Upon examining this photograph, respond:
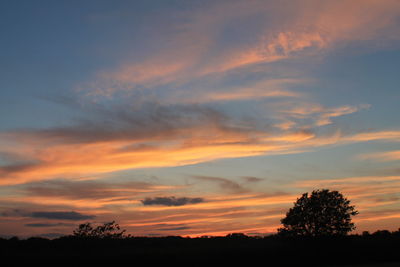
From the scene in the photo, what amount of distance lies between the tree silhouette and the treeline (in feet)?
8.13

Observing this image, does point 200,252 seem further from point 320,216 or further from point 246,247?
point 320,216

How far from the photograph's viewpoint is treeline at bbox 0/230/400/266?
49500 millimetres

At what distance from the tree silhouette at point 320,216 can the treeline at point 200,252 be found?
2479 millimetres

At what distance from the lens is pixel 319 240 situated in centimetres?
6431

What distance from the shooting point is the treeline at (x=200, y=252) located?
4950 cm

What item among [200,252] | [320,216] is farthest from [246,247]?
[320,216]

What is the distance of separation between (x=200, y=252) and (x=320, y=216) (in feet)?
88.2

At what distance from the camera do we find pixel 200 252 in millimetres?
54781

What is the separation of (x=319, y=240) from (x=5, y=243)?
48290 millimetres

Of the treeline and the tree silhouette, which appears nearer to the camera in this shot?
the treeline

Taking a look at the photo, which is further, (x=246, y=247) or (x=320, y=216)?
(x=320, y=216)

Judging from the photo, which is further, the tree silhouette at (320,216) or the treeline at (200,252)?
the tree silhouette at (320,216)

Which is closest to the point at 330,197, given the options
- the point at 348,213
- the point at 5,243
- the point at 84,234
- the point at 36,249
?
the point at 348,213

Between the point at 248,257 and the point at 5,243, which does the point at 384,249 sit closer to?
the point at 248,257
